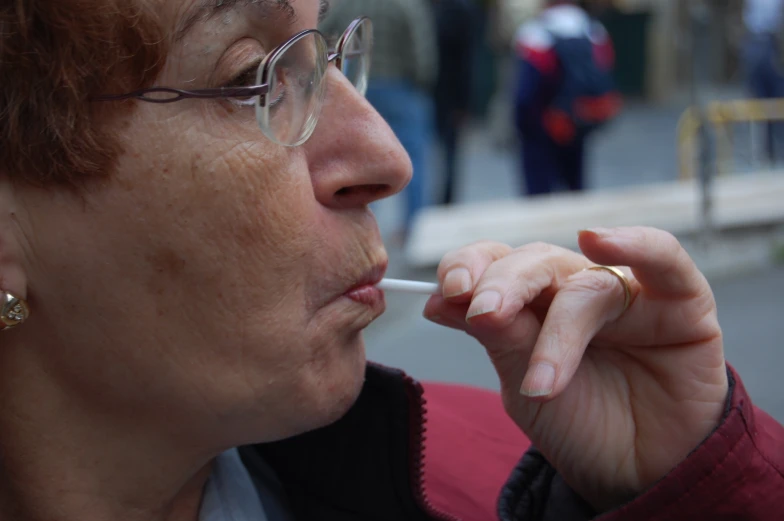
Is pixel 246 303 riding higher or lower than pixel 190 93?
lower

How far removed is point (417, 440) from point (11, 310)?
2.24 feet

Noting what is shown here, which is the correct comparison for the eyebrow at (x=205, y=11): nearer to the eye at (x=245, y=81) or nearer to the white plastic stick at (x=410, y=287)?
the eye at (x=245, y=81)

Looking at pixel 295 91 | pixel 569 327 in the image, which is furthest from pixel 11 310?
pixel 569 327

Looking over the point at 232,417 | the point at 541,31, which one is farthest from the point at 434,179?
the point at 232,417

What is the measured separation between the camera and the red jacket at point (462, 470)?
4.38 ft

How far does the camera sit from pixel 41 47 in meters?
1.14

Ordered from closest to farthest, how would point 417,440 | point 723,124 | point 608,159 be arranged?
point 417,440
point 723,124
point 608,159

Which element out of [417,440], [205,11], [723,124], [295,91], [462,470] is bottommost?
[723,124]

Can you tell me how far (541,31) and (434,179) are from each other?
312cm

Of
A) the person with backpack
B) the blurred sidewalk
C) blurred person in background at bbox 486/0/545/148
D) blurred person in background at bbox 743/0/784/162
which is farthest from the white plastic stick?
blurred person in background at bbox 486/0/545/148

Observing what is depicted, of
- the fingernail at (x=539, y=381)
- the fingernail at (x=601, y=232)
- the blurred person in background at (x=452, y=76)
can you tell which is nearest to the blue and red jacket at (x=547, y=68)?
the blurred person in background at (x=452, y=76)

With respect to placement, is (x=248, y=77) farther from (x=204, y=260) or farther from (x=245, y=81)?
(x=204, y=260)

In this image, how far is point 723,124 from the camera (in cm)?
867

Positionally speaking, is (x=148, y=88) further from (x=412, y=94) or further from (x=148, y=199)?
(x=412, y=94)
